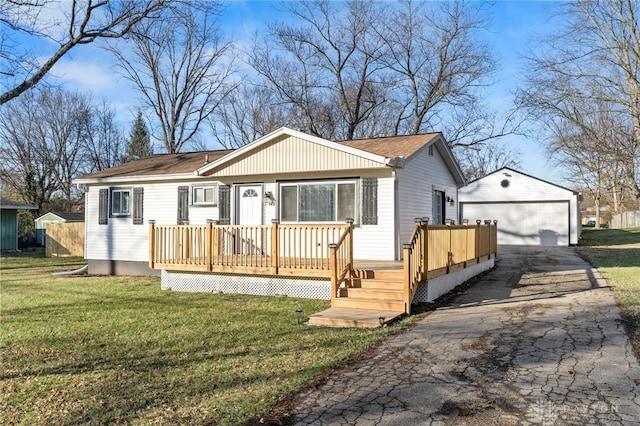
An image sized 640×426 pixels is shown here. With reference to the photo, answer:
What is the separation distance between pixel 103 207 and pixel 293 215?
6839 mm

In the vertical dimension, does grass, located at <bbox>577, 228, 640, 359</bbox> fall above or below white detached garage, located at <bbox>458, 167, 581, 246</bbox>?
below

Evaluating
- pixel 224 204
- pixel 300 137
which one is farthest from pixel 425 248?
pixel 224 204

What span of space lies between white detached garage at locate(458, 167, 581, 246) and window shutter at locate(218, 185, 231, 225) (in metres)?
15.4

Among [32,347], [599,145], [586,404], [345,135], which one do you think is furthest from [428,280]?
[345,135]

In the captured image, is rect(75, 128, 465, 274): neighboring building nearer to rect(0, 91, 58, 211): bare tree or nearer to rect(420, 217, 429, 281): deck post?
rect(420, 217, 429, 281): deck post

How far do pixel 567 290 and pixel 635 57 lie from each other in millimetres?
9410

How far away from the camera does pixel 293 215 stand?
11594 mm

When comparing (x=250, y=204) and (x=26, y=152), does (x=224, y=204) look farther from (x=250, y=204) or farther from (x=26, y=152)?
(x=26, y=152)

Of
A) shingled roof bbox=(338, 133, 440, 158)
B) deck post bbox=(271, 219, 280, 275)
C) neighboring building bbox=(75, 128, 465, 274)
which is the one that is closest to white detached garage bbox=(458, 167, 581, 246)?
neighboring building bbox=(75, 128, 465, 274)

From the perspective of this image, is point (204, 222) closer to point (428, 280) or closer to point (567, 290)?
point (428, 280)

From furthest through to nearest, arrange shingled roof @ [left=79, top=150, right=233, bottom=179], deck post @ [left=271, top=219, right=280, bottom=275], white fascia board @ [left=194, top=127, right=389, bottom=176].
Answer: shingled roof @ [left=79, top=150, right=233, bottom=179] → white fascia board @ [left=194, top=127, right=389, bottom=176] → deck post @ [left=271, top=219, right=280, bottom=275]

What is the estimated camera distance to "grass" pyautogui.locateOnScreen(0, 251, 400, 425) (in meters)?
3.99

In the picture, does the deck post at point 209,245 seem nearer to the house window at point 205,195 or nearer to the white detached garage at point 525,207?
the house window at point 205,195

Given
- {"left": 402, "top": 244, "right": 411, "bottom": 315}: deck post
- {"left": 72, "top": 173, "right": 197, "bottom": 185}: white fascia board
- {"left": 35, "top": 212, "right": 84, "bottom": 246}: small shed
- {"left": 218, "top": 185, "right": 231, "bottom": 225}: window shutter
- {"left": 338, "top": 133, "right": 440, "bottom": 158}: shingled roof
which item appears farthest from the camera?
{"left": 35, "top": 212, "right": 84, "bottom": 246}: small shed
